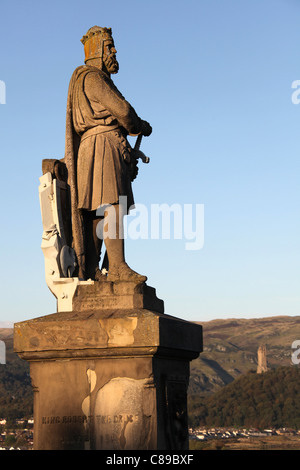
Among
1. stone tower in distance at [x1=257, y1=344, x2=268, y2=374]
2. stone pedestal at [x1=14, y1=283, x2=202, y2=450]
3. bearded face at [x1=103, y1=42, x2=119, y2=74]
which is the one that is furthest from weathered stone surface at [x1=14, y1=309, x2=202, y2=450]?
stone tower in distance at [x1=257, y1=344, x2=268, y2=374]

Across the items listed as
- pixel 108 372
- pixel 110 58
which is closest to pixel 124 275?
pixel 108 372

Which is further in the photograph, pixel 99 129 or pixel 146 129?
pixel 146 129

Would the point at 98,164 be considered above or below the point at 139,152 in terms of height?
below

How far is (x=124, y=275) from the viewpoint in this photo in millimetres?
7781

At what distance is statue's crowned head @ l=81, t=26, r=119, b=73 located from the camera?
853 centimetres

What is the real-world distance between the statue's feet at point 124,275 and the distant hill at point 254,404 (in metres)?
111

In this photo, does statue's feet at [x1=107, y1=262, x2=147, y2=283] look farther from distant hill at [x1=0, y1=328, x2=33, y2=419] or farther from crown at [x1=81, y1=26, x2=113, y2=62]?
distant hill at [x1=0, y1=328, x2=33, y2=419]

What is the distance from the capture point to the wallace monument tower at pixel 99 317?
7062mm

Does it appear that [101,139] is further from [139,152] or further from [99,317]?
[99,317]

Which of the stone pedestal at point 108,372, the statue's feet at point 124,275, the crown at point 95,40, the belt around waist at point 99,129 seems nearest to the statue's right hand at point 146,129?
the belt around waist at point 99,129

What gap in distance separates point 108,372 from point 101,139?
265 cm
